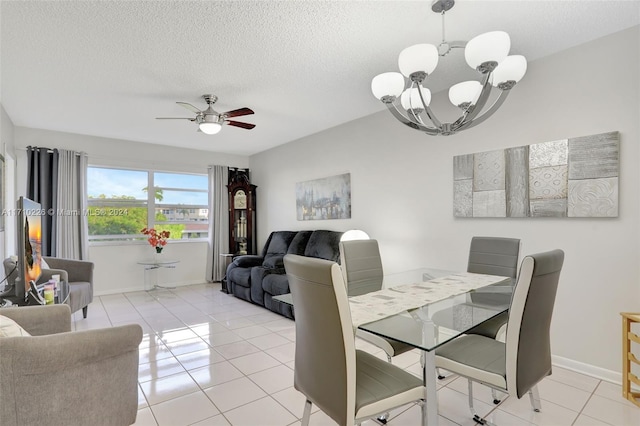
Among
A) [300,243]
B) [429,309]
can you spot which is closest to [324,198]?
[300,243]

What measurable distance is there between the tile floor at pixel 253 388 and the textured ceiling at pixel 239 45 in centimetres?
253

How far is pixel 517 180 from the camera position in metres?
2.77

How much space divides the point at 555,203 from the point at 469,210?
0.69 meters

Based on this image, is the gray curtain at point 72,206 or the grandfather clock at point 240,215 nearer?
the gray curtain at point 72,206

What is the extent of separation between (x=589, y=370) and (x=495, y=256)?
107 centimetres

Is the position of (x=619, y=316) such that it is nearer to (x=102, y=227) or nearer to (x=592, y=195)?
(x=592, y=195)

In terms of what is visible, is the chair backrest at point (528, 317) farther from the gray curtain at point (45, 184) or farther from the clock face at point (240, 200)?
the gray curtain at point (45, 184)

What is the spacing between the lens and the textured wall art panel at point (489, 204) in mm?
2859

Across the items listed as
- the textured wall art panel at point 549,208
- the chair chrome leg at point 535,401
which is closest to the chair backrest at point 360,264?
the chair chrome leg at point 535,401

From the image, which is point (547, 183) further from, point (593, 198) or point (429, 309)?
point (429, 309)

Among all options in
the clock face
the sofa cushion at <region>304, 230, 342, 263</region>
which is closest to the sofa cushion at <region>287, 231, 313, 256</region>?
the sofa cushion at <region>304, 230, 342, 263</region>

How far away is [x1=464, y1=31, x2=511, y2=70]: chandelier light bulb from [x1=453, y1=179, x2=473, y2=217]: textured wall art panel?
1751 mm

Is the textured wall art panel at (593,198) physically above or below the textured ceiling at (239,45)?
below

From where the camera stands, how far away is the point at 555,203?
2.56 meters
